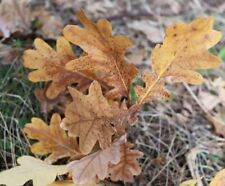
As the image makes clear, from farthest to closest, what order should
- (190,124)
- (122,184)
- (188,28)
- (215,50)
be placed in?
(215,50) < (190,124) < (122,184) < (188,28)

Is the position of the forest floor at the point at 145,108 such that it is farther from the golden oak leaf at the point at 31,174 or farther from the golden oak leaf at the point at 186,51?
the golden oak leaf at the point at 186,51

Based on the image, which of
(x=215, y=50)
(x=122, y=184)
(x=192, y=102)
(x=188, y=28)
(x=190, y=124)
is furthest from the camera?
(x=215, y=50)

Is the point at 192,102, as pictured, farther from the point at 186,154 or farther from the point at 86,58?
the point at 86,58

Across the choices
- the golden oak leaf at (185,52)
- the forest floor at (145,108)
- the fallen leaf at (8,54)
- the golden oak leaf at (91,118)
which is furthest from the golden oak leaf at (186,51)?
the fallen leaf at (8,54)

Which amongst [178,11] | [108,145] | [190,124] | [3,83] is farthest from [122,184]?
[178,11]

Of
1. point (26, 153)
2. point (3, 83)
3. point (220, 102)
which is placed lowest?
point (220, 102)

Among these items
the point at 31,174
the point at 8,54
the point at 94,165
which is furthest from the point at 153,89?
the point at 8,54

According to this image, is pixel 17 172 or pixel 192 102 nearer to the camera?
pixel 17 172

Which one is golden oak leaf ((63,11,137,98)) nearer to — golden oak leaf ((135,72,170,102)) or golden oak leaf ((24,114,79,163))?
golden oak leaf ((135,72,170,102))
